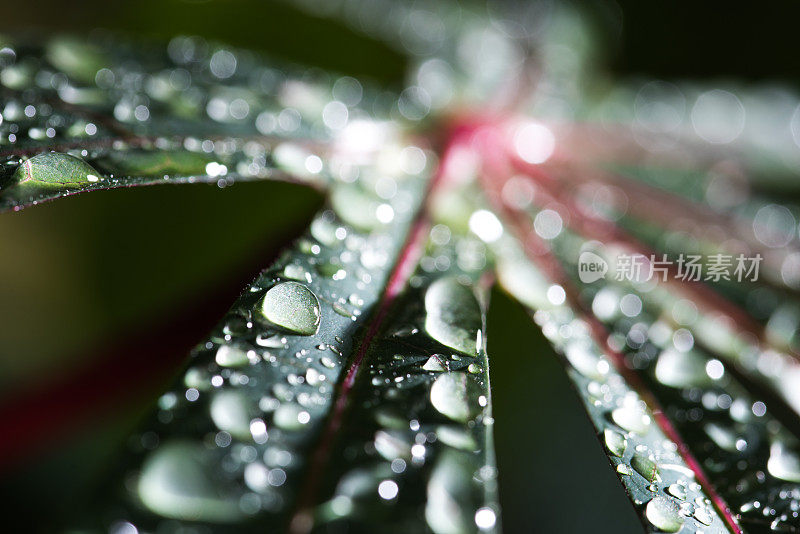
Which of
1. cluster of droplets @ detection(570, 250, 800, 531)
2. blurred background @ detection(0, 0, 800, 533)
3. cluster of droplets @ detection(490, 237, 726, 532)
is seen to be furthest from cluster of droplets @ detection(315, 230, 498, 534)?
blurred background @ detection(0, 0, 800, 533)

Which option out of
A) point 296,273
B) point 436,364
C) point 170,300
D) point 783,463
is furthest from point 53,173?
point 783,463

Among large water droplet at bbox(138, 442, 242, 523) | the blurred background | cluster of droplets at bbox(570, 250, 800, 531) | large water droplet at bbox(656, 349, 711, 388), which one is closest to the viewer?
large water droplet at bbox(138, 442, 242, 523)

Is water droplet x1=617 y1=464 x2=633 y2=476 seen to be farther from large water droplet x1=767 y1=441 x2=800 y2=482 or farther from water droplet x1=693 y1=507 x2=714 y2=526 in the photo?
large water droplet x1=767 y1=441 x2=800 y2=482

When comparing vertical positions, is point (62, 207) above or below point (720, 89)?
below

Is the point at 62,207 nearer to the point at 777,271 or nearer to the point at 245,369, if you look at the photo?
the point at 245,369

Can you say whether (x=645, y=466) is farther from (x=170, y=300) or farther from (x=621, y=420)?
(x=170, y=300)

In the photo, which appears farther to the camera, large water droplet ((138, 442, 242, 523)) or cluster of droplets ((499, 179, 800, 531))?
cluster of droplets ((499, 179, 800, 531))

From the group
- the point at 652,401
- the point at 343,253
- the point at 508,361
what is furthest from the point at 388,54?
the point at 652,401
